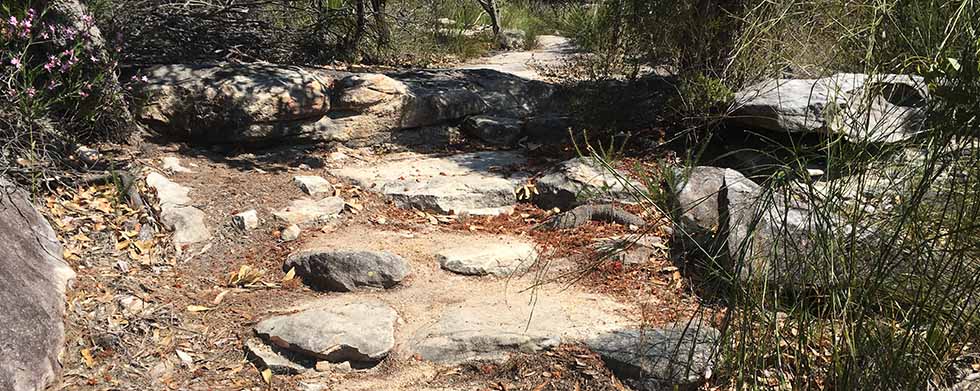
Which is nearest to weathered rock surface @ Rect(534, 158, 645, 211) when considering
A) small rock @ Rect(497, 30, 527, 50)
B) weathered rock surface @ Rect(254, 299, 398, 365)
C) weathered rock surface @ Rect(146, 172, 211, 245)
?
weathered rock surface @ Rect(254, 299, 398, 365)

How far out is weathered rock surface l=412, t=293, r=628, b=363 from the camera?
11.8 ft

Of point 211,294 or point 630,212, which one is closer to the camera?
point 211,294

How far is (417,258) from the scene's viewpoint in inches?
182

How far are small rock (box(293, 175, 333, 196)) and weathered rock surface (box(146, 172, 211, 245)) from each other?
2.22 ft

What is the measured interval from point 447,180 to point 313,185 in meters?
0.86

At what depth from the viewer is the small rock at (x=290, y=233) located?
15.8 feet

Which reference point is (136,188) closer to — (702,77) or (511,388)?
(511,388)

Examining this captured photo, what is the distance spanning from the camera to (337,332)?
371cm

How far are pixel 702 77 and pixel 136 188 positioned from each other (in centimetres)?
352

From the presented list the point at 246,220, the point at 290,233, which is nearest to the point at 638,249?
the point at 290,233

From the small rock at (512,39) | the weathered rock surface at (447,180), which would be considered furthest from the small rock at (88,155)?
the small rock at (512,39)

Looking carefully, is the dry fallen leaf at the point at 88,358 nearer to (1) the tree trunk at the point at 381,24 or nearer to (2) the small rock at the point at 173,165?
(2) the small rock at the point at 173,165

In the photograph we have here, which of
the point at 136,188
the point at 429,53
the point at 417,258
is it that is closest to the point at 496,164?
the point at 417,258

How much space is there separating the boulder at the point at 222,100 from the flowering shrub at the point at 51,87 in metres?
0.40
